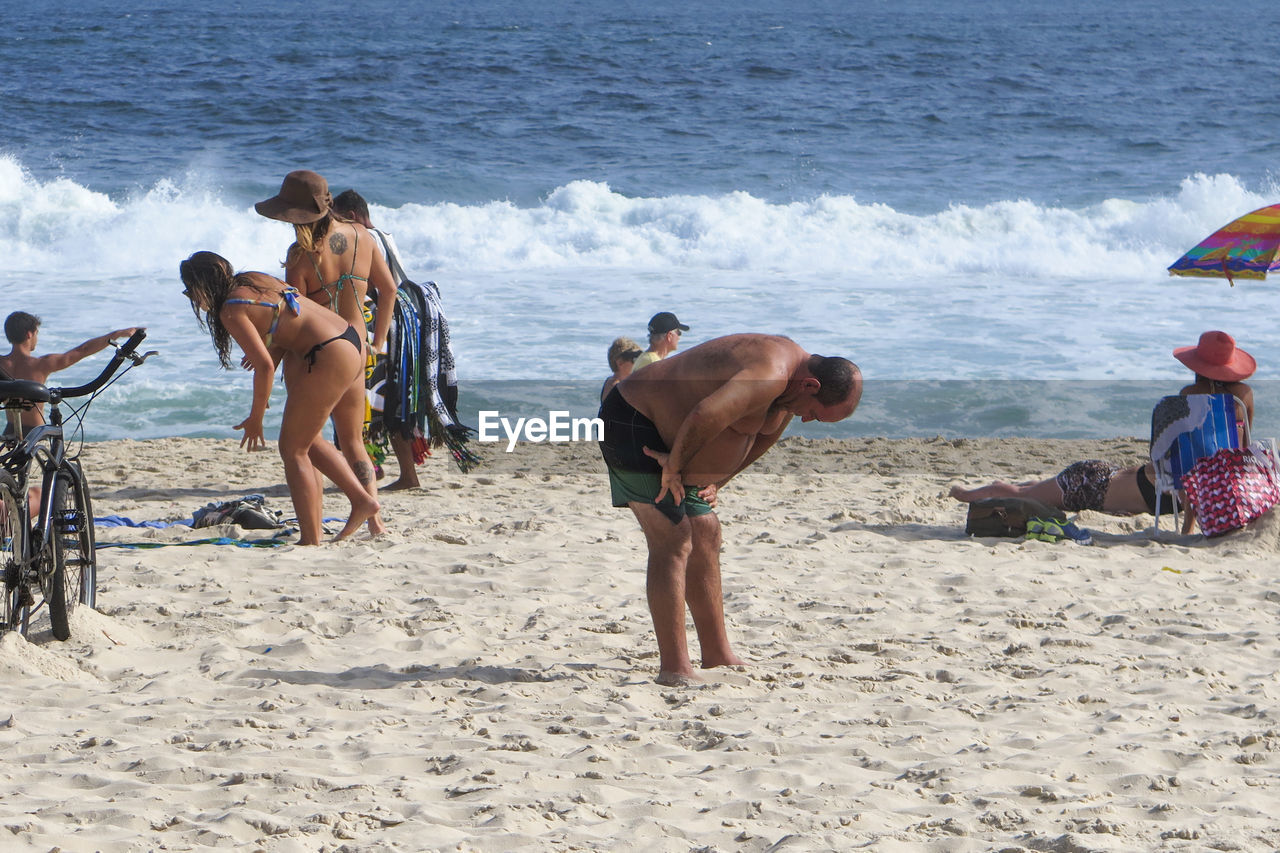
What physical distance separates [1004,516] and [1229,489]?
95 cm

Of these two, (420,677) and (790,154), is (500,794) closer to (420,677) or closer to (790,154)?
(420,677)

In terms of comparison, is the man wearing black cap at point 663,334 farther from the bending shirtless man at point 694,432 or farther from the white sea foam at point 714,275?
the white sea foam at point 714,275

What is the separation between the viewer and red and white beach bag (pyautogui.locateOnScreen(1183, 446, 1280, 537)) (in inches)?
217

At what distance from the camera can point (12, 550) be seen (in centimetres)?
347

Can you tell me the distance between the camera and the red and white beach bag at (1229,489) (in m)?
5.52

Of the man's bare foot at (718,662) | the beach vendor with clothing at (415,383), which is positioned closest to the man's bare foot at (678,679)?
the man's bare foot at (718,662)

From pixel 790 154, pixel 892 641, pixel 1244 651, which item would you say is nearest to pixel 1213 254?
pixel 1244 651

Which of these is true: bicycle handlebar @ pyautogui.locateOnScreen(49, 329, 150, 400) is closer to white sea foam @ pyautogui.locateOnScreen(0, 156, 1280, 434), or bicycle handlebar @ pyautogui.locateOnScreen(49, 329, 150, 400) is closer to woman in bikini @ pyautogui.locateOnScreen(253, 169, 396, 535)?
woman in bikini @ pyautogui.locateOnScreen(253, 169, 396, 535)

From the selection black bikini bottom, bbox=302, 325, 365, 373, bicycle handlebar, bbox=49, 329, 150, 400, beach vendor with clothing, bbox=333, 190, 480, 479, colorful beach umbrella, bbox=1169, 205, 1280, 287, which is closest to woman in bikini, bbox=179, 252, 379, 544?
black bikini bottom, bbox=302, 325, 365, 373

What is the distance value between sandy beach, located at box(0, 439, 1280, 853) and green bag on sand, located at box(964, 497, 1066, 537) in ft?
0.34

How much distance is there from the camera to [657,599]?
11.9 feet

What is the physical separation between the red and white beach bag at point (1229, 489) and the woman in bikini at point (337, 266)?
356 centimetres

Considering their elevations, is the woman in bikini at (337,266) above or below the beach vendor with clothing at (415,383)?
above

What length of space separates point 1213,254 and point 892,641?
3473 mm
